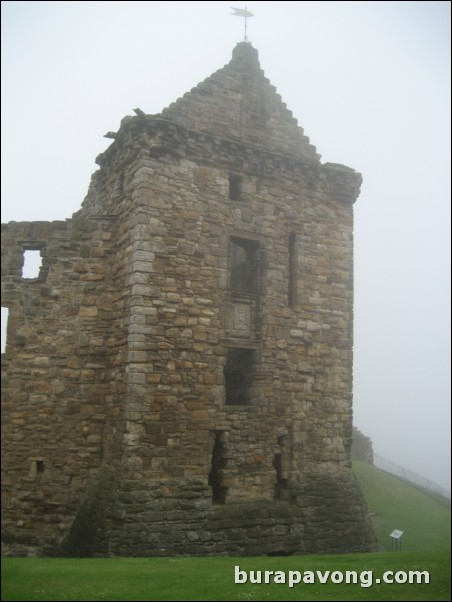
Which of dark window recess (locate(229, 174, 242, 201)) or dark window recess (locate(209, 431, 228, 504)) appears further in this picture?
dark window recess (locate(229, 174, 242, 201))

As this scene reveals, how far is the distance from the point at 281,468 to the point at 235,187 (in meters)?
6.46

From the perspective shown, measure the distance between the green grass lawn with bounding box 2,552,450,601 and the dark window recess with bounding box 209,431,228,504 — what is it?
2.36 m

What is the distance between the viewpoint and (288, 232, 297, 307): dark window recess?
14461 millimetres

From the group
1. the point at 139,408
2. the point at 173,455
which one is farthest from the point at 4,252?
the point at 173,455

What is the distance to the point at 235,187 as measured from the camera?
46.4 ft

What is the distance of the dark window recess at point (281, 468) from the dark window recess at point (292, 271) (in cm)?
320

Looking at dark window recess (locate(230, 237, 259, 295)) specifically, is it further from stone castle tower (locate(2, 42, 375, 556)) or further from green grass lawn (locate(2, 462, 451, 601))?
green grass lawn (locate(2, 462, 451, 601))

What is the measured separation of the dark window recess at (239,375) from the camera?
1373 centimetres

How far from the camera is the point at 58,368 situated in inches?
513

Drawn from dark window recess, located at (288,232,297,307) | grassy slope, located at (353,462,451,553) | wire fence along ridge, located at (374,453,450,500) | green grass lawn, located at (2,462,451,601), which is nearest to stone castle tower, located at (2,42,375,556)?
dark window recess, located at (288,232,297,307)

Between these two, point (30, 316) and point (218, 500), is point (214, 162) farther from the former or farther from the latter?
point (218, 500)

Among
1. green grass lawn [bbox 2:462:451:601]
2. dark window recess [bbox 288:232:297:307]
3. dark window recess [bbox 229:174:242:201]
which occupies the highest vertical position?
dark window recess [bbox 229:174:242:201]

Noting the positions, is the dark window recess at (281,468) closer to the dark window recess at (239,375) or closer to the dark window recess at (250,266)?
the dark window recess at (239,375)

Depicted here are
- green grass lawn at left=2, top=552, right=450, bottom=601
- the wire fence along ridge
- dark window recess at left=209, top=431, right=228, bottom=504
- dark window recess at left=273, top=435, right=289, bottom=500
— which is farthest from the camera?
the wire fence along ridge
